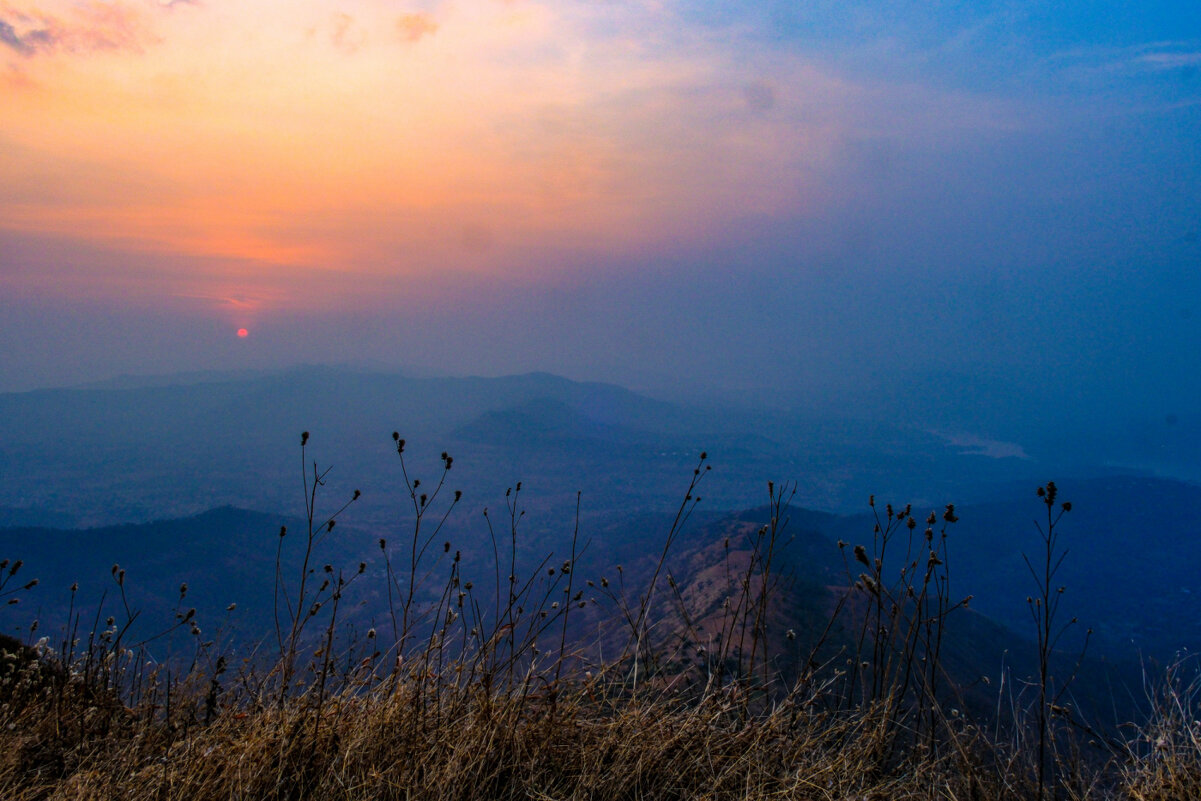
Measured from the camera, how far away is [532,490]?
14375 cm

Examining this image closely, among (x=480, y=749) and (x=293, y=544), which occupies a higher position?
(x=480, y=749)

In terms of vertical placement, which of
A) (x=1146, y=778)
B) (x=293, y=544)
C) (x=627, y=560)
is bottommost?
(x=293, y=544)

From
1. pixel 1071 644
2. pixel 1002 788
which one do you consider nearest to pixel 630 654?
pixel 1002 788

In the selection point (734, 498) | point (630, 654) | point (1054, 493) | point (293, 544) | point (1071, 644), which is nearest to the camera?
point (1054, 493)

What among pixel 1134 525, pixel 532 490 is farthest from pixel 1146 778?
pixel 532 490

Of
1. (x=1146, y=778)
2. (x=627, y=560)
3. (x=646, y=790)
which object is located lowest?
(x=627, y=560)

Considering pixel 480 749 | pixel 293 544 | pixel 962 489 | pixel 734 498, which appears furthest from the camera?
pixel 962 489

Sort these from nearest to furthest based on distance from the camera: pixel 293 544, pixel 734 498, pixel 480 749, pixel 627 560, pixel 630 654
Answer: pixel 480 749 < pixel 630 654 < pixel 627 560 < pixel 293 544 < pixel 734 498

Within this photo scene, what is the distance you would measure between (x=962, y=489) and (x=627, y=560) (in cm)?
12692

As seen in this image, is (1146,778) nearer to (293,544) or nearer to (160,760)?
(160,760)

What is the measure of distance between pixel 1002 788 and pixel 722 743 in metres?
0.94

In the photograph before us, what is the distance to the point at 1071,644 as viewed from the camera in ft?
193

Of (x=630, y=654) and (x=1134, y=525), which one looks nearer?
(x=630, y=654)

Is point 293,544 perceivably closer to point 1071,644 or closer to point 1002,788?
point 1071,644
